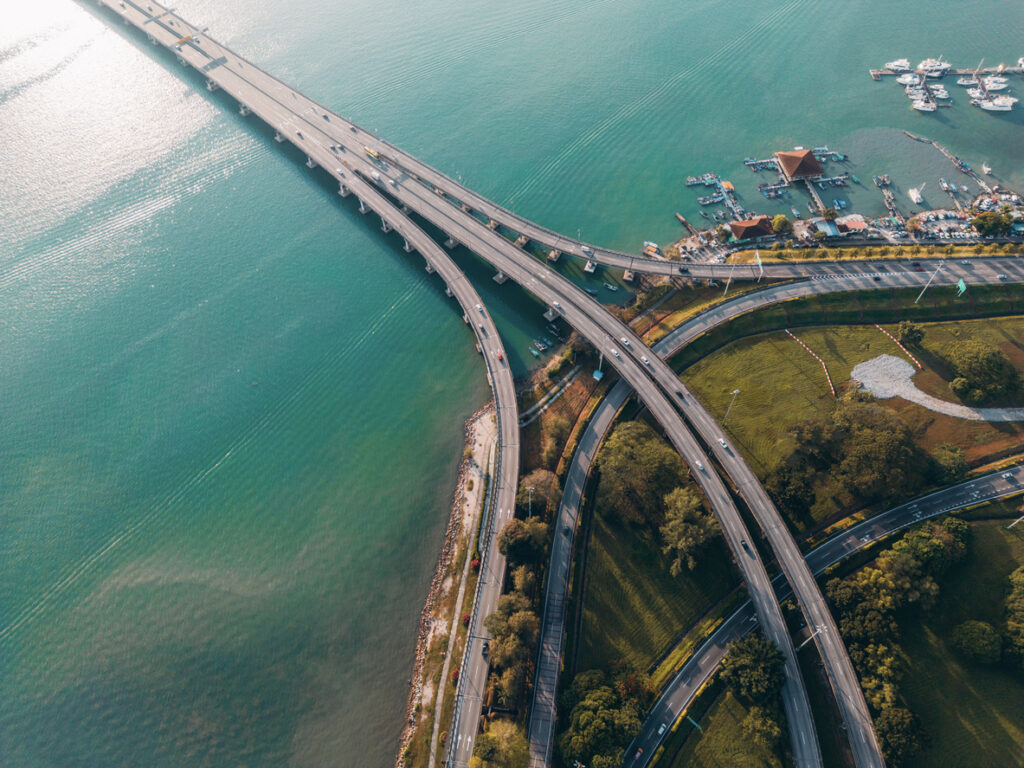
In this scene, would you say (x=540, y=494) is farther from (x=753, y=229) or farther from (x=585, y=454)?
(x=753, y=229)

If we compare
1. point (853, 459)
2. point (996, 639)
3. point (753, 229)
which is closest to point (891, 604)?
point (996, 639)

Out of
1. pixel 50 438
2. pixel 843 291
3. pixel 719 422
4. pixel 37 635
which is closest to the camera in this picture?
pixel 37 635

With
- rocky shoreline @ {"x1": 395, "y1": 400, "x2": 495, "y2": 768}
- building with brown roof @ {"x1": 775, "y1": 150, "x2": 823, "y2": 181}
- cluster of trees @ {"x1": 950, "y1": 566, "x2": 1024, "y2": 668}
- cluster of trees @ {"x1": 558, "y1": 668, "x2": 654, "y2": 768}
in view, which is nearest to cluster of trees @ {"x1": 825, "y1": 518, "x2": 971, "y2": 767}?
cluster of trees @ {"x1": 950, "y1": 566, "x2": 1024, "y2": 668}

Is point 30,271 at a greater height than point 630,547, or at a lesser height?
greater

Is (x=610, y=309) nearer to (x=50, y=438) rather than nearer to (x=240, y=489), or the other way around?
(x=240, y=489)

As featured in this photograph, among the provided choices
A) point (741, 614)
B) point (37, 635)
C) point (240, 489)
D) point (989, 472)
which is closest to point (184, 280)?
point (240, 489)
